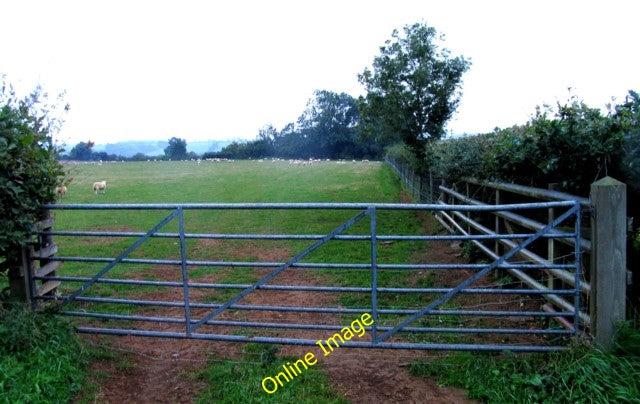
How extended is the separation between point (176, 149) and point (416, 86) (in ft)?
188

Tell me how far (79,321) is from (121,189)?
71.2ft

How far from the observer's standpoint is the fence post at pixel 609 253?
3.90 meters

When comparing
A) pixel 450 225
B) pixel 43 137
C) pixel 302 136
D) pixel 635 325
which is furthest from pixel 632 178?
pixel 302 136

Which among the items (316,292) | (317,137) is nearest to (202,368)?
(316,292)

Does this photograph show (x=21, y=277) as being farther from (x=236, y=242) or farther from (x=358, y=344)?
(x=236, y=242)

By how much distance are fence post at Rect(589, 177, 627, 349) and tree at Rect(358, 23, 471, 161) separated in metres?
12.5

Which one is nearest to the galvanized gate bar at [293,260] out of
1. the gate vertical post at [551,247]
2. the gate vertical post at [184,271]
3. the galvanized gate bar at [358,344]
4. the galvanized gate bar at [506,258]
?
the gate vertical post at [184,271]

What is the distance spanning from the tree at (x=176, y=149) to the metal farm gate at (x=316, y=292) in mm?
59601

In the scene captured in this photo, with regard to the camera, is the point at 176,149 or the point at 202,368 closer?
the point at 202,368

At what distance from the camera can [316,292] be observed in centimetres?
709

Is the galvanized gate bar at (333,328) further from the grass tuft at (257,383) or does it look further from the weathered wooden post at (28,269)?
the weathered wooden post at (28,269)

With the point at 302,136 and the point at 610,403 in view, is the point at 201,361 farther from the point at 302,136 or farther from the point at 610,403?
the point at 302,136

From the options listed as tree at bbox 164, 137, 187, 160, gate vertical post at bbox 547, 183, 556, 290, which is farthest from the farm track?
tree at bbox 164, 137, 187, 160

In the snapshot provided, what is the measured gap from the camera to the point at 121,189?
1012 inches
